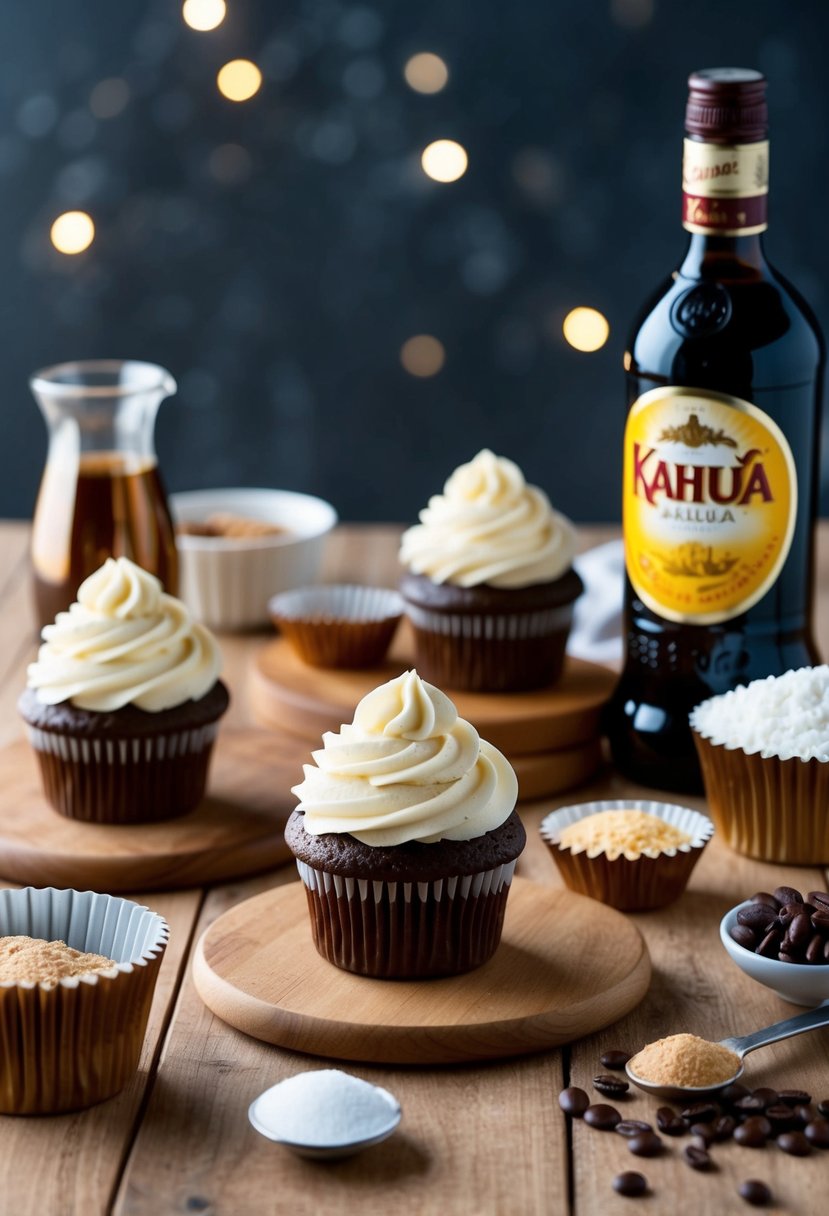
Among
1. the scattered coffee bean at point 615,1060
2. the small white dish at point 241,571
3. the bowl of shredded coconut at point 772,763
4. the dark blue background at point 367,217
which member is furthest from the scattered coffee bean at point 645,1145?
the dark blue background at point 367,217

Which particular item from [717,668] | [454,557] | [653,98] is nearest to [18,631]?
[454,557]

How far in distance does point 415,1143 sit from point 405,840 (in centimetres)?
26

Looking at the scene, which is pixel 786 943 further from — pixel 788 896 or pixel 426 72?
pixel 426 72

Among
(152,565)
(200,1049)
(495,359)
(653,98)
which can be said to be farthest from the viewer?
(495,359)

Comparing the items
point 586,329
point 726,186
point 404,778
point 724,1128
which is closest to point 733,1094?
point 724,1128

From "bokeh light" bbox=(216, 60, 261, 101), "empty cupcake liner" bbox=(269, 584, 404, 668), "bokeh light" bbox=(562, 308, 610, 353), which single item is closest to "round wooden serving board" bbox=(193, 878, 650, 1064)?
"empty cupcake liner" bbox=(269, 584, 404, 668)

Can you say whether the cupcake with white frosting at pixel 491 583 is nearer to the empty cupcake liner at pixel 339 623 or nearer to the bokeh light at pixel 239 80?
the empty cupcake liner at pixel 339 623

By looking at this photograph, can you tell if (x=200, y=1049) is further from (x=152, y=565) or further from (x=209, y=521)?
(x=209, y=521)

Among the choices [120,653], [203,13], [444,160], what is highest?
[203,13]

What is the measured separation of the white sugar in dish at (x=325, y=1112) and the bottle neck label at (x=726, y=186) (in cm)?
102

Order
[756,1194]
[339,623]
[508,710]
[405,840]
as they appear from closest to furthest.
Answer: [756,1194] → [405,840] → [508,710] → [339,623]

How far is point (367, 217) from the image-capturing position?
3.68 metres

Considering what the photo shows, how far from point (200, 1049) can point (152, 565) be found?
929 mm

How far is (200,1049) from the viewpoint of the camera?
54.3 inches
